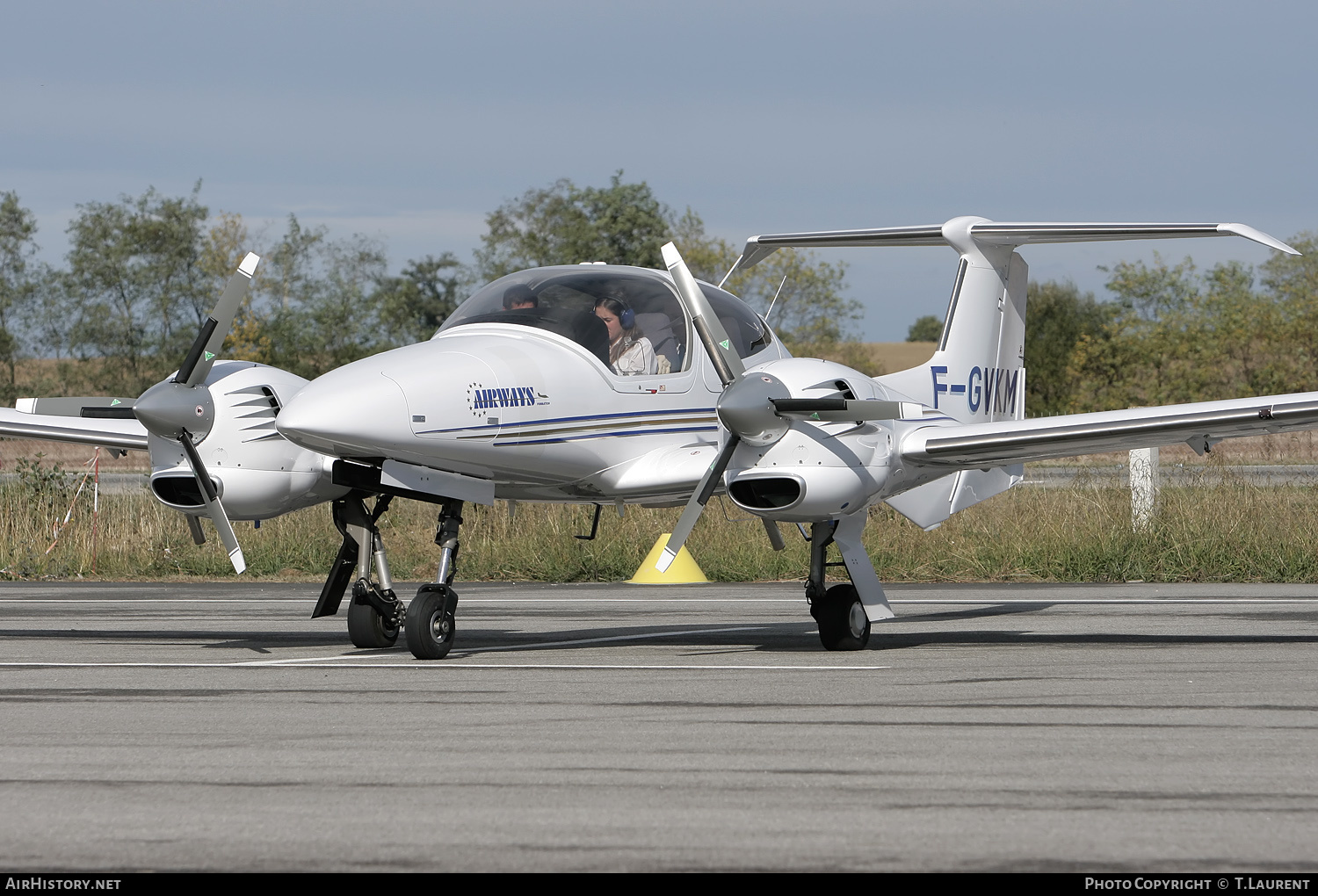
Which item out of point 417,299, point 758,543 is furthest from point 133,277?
point 758,543

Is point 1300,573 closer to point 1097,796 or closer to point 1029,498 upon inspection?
point 1029,498

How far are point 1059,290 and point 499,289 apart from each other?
6760 cm

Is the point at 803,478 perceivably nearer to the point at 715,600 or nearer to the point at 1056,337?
the point at 715,600

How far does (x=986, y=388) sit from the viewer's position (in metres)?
15.1

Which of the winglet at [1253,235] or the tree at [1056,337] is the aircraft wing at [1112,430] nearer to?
the winglet at [1253,235]

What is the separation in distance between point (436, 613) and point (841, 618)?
10.1 feet

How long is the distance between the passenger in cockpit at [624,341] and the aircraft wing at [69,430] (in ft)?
13.7

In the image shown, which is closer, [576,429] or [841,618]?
[576,429]

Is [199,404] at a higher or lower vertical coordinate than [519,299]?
lower

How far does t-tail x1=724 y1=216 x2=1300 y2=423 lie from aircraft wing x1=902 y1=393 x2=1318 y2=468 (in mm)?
2353

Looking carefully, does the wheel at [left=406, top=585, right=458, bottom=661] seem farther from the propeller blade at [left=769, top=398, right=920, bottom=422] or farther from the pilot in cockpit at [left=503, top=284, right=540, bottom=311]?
the propeller blade at [left=769, top=398, right=920, bottom=422]

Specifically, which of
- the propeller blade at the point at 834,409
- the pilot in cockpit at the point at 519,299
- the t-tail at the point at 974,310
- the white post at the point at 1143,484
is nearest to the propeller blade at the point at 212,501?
the pilot in cockpit at the point at 519,299

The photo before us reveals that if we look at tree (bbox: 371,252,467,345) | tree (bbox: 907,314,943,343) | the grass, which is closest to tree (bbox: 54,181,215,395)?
tree (bbox: 371,252,467,345)

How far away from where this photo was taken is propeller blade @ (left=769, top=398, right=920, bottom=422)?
35.4 feet
